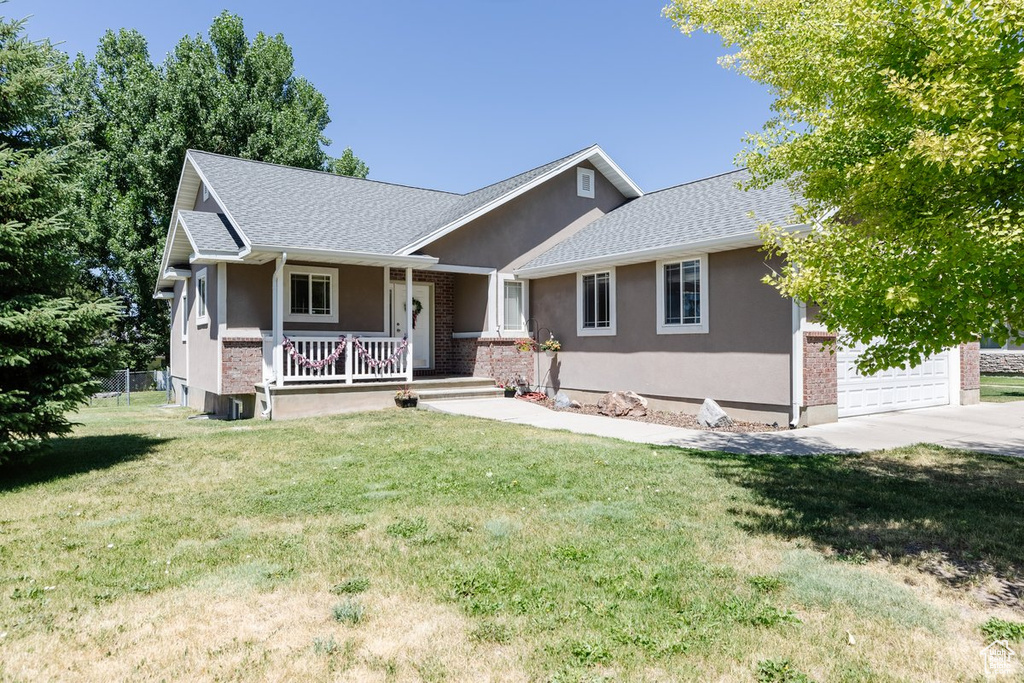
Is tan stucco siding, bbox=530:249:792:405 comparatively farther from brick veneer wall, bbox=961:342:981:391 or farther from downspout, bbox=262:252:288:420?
downspout, bbox=262:252:288:420

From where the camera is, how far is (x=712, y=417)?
11203 mm

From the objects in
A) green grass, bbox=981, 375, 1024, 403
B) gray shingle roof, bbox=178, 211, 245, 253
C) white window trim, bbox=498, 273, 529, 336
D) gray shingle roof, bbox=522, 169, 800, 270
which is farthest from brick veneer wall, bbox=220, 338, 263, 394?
green grass, bbox=981, 375, 1024, 403

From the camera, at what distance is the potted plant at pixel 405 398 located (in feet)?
44.2

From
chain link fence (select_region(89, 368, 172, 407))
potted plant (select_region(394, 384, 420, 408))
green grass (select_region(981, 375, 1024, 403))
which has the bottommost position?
chain link fence (select_region(89, 368, 172, 407))

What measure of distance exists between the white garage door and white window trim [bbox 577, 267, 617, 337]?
181 inches

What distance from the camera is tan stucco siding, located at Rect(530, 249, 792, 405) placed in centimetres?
1079

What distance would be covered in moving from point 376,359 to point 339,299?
1.92m

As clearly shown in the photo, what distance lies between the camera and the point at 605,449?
860 cm

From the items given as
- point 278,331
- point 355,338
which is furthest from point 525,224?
point 278,331

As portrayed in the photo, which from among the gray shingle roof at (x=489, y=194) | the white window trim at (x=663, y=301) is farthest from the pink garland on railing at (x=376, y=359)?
the white window trim at (x=663, y=301)

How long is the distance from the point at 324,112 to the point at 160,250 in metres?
12.5

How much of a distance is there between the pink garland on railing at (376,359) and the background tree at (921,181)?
31.7 ft

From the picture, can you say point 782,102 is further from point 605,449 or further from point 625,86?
point 625,86

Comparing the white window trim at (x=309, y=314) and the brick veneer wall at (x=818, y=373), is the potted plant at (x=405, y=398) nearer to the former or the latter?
the white window trim at (x=309, y=314)
